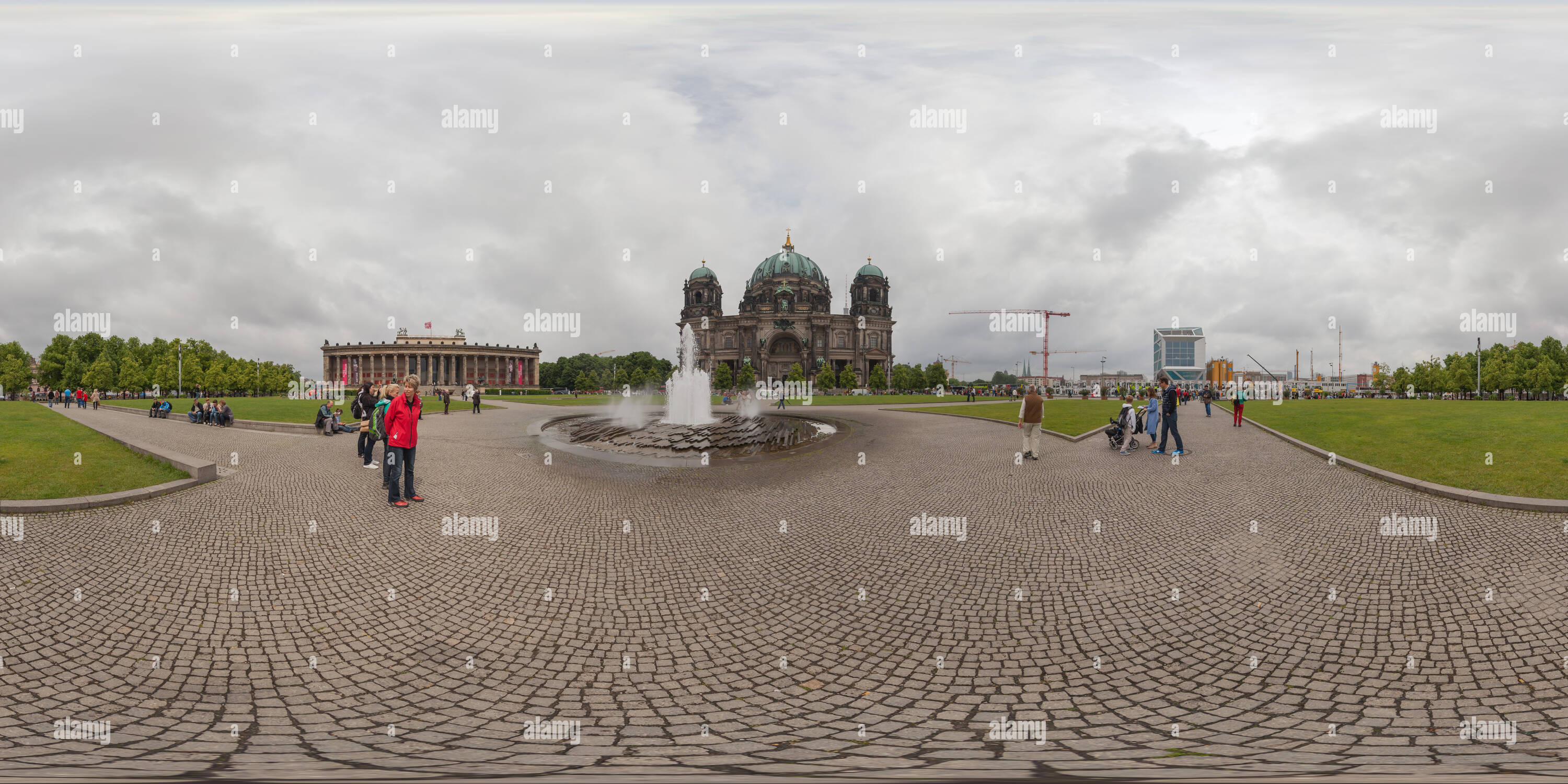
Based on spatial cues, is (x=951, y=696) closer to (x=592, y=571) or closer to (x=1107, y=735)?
(x=1107, y=735)

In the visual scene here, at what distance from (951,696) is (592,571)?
3.97m

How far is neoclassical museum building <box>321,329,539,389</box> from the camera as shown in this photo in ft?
460

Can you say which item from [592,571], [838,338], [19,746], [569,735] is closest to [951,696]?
[569,735]

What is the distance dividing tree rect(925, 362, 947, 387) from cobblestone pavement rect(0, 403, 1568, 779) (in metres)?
110

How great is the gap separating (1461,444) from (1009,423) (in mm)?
13592

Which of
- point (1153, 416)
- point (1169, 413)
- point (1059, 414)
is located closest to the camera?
point (1169, 413)

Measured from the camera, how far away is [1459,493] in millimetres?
9531

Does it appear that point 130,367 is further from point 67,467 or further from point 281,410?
point 67,467

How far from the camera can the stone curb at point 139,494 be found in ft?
28.4
